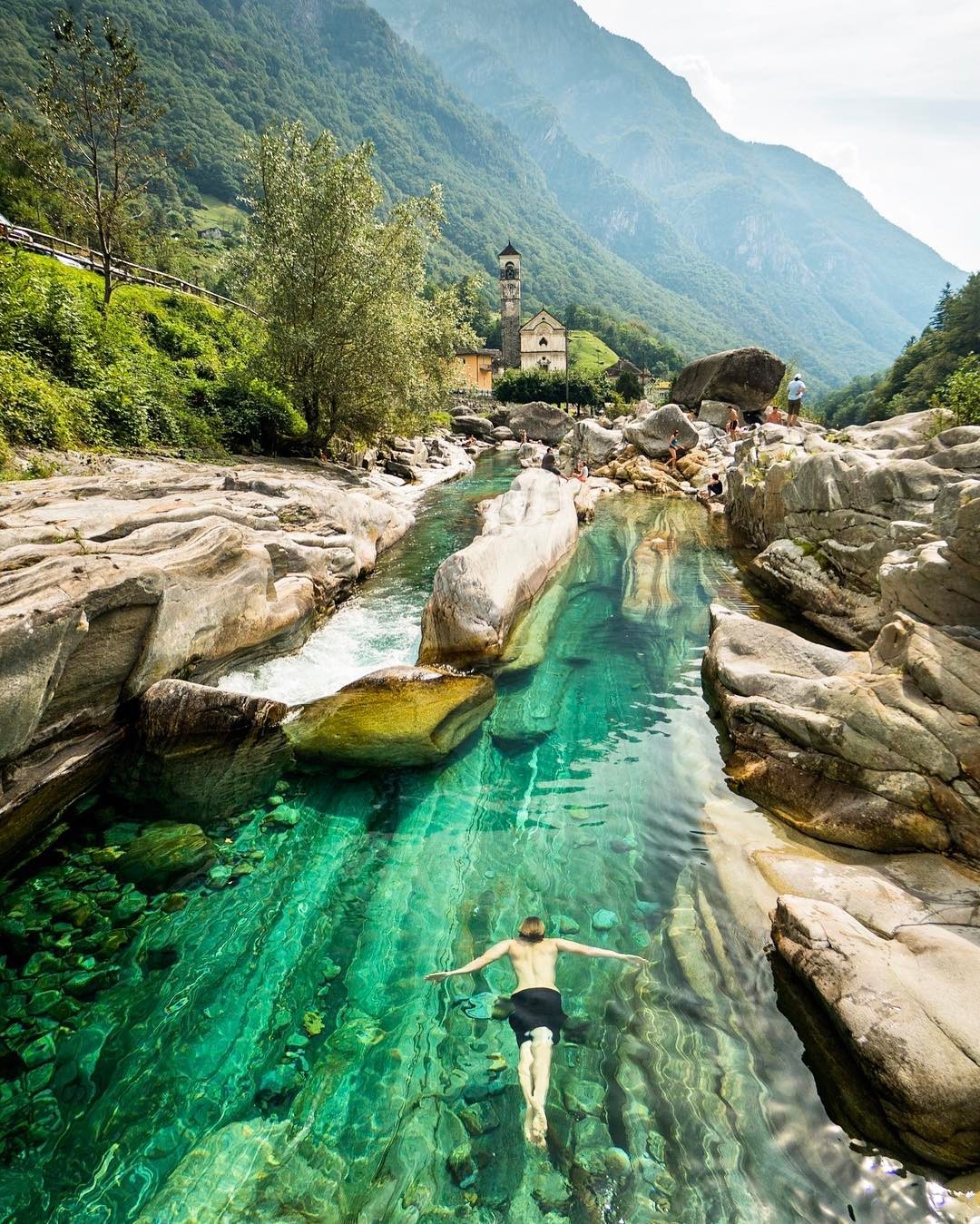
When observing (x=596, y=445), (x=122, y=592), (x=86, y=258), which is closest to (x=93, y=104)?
(x=86, y=258)

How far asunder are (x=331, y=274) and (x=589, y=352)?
120 m

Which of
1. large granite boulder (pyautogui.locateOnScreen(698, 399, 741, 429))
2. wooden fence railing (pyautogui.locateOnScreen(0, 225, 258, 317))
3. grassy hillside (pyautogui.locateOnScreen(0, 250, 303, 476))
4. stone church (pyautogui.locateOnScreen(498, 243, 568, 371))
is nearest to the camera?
grassy hillside (pyautogui.locateOnScreen(0, 250, 303, 476))

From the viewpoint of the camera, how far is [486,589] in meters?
11.8

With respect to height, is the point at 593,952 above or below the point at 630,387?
below

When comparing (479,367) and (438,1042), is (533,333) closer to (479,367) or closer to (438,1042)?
(479,367)

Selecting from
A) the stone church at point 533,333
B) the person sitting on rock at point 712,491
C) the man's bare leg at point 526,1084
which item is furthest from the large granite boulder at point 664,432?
the stone church at point 533,333

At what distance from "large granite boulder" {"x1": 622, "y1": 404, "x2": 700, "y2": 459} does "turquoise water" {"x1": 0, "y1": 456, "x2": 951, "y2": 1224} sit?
1087 inches

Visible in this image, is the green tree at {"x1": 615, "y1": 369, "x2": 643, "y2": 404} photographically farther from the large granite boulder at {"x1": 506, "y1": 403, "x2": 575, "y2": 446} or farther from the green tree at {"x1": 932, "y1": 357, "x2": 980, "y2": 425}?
the green tree at {"x1": 932, "y1": 357, "x2": 980, "y2": 425}

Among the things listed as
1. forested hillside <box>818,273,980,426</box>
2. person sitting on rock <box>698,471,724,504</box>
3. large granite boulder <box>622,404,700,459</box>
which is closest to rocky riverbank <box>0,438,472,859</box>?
person sitting on rock <box>698,471,724,504</box>

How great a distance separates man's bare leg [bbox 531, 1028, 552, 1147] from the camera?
172 inches

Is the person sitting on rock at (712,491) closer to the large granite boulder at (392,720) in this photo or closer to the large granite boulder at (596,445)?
the large granite boulder at (596,445)

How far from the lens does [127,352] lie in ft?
72.9

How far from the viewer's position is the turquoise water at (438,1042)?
4023 millimetres

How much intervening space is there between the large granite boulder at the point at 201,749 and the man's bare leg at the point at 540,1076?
4.58m
